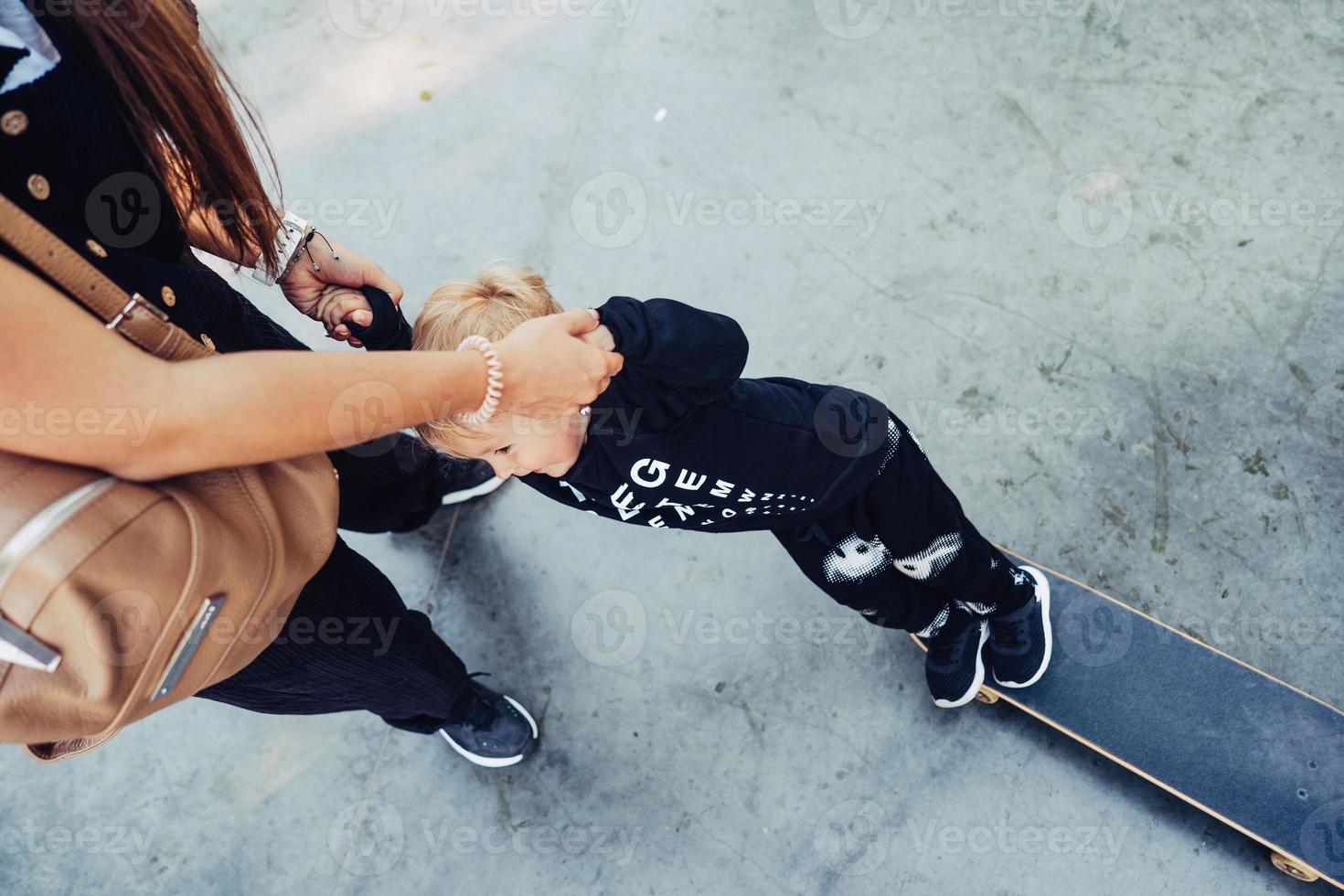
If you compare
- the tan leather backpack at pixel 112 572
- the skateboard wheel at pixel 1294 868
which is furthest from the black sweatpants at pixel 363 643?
the skateboard wheel at pixel 1294 868

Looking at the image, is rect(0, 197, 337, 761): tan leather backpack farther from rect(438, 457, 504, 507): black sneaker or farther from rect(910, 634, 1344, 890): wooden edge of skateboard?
rect(910, 634, 1344, 890): wooden edge of skateboard

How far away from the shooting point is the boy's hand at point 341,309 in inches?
54.4

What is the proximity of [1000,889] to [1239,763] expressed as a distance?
57 centimetres

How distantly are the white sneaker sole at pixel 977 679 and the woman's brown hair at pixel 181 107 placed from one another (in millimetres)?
1638

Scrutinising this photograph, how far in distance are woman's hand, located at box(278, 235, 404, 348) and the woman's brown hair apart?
Result: 100 millimetres

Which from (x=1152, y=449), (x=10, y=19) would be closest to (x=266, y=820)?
(x=10, y=19)

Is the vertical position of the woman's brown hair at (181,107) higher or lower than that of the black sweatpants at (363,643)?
higher

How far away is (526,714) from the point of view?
6.89ft

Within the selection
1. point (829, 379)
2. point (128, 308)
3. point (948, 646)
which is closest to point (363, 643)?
point (128, 308)

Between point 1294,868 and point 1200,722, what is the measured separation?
31 cm

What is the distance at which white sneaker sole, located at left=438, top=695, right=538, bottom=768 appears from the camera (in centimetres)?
204

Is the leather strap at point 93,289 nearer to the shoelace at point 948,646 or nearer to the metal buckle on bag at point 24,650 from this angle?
the metal buckle on bag at point 24,650

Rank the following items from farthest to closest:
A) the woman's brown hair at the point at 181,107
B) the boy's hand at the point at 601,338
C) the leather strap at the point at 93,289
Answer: the boy's hand at the point at 601,338 → the woman's brown hair at the point at 181,107 → the leather strap at the point at 93,289

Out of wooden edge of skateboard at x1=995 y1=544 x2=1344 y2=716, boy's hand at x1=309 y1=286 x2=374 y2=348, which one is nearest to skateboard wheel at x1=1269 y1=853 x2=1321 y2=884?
wooden edge of skateboard at x1=995 y1=544 x2=1344 y2=716
